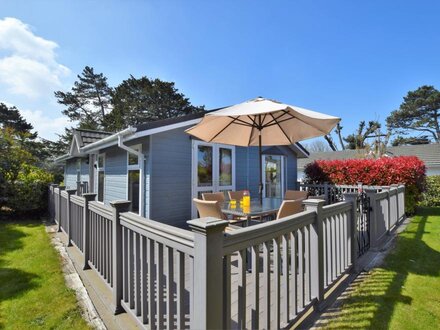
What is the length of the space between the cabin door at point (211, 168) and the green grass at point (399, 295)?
14.9 feet

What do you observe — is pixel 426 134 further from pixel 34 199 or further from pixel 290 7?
pixel 34 199

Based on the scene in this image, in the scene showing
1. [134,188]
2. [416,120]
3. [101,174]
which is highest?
[416,120]

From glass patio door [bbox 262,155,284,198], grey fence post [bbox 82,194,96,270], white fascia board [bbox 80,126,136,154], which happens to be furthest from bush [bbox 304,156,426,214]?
grey fence post [bbox 82,194,96,270]

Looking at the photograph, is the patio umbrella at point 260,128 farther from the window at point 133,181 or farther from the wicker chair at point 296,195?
the window at point 133,181

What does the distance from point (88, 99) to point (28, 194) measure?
2336 cm

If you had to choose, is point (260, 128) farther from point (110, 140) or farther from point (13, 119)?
point (13, 119)

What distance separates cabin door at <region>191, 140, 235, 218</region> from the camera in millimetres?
7000

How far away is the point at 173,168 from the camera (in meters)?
6.55

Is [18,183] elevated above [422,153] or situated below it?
below

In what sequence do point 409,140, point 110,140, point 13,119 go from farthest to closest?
1. point 409,140
2. point 13,119
3. point 110,140

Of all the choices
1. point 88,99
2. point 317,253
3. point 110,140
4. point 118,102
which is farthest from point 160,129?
point 88,99

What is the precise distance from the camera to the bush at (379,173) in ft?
27.3

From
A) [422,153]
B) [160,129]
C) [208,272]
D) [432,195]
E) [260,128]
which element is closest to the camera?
[208,272]

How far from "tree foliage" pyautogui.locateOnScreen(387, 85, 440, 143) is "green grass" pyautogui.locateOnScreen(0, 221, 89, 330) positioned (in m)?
36.9
